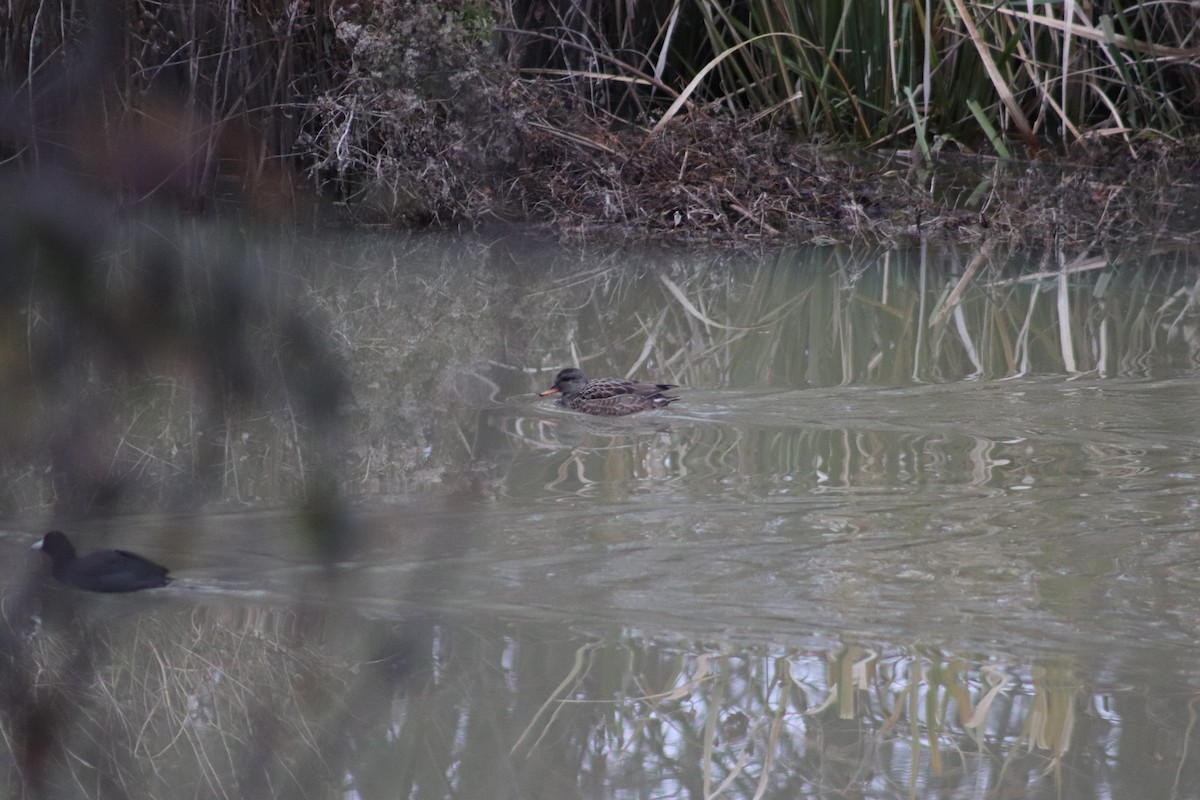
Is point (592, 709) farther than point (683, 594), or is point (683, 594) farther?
point (683, 594)

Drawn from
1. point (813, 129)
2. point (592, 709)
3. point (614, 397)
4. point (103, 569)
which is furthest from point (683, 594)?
point (813, 129)

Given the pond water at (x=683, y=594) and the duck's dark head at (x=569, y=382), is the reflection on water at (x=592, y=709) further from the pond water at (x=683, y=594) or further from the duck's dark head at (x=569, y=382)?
the duck's dark head at (x=569, y=382)

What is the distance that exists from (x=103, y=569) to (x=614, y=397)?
2.95m

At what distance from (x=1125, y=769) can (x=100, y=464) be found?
7.81 feet

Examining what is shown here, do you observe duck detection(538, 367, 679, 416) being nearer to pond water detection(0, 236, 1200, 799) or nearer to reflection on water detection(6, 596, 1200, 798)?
pond water detection(0, 236, 1200, 799)

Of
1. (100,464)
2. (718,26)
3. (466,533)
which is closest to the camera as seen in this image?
(100,464)

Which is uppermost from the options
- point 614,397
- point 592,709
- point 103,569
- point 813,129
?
point 813,129

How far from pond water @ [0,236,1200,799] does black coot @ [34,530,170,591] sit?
6 cm

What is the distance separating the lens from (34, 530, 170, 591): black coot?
12.8 feet

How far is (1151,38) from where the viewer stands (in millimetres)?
11727

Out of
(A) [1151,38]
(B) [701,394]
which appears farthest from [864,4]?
(B) [701,394]

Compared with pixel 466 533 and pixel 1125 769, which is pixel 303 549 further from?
pixel 466 533

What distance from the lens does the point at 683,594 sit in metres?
4.32

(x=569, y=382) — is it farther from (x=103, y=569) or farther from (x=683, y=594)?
(x=103, y=569)
